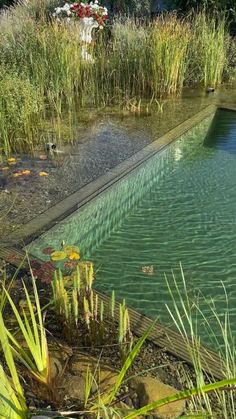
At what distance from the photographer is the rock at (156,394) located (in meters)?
1.70

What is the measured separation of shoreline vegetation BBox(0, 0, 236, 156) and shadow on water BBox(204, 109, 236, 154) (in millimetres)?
894

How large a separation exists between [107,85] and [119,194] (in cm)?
278

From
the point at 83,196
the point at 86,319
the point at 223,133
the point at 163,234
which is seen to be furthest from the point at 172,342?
the point at 223,133

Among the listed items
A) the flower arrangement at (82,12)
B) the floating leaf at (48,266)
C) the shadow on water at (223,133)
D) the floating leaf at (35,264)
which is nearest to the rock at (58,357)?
the floating leaf at (48,266)

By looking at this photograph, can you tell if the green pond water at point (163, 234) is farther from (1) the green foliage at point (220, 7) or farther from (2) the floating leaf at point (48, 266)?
(1) the green foliage at point (220, 7)

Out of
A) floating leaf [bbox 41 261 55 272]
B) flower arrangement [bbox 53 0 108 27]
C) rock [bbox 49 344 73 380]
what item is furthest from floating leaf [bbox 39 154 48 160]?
flower arrangement [bbox 53 0 108 27]

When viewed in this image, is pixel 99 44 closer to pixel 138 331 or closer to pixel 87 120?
pixel 87 120

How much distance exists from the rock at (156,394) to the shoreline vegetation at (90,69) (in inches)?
117

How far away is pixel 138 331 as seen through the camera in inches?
84.0

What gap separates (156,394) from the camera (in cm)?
178

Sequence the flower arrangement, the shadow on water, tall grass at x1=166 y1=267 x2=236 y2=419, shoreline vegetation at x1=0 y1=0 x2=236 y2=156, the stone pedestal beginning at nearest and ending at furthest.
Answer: tall grass at x1=166 y1=267 x2=236 y2=419 < shoreline vegetation at x1=0 y1=0 x2=236 y2=156 < the shadow on water < the stone pedestal < the flower arrangement

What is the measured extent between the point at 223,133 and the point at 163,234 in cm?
258

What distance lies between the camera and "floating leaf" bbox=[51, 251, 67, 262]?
8.98 ft

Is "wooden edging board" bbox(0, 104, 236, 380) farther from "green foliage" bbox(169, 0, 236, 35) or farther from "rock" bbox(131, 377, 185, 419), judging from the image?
"green foliage" bbox(169, 0, 236, 35)
